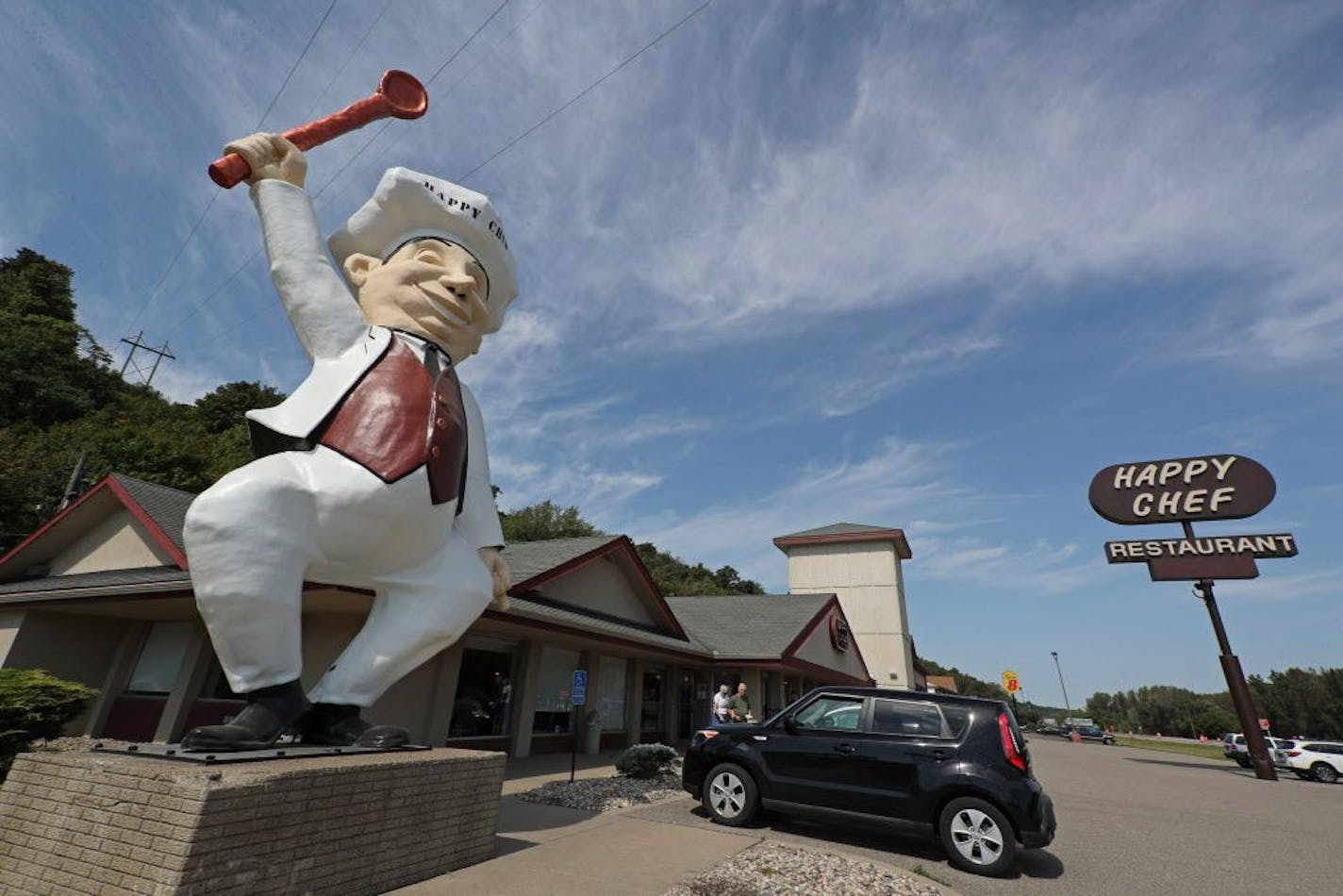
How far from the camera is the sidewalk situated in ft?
13.2

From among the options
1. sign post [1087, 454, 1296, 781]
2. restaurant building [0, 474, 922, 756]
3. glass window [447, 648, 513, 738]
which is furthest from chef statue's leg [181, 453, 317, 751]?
sign post [1087, 454, 1296, 781]

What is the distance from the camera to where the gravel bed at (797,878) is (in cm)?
432

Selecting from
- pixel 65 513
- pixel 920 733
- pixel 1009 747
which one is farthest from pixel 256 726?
pixel 65 513

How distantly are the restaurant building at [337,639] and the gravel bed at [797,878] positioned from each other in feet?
16.2

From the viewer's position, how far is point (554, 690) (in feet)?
44.1

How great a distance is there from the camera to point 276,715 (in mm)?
3424

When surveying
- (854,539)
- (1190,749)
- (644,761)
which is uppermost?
(854,539)

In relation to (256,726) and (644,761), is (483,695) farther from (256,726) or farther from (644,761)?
(256,726)

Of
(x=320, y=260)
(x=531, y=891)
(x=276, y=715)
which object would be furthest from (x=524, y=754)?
(x=320, y=260)

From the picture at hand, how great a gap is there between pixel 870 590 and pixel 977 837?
2946cm

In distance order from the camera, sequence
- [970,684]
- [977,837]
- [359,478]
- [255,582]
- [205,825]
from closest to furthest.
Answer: [205,825] < [255,582] < [359,478] < [977,837] < [970,684]

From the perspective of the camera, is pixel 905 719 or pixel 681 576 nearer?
pixel 905 719

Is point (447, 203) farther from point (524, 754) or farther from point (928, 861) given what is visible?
point (524, 754)

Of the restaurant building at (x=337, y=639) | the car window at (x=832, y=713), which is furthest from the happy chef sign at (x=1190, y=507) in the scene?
the car window at (x=832, y=713)
